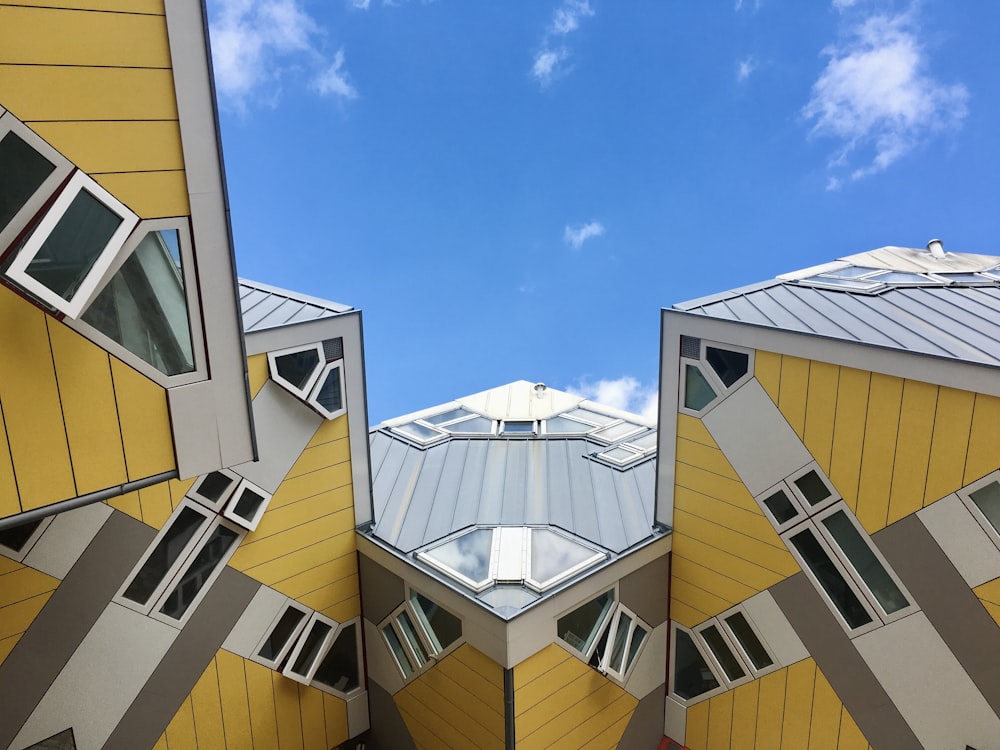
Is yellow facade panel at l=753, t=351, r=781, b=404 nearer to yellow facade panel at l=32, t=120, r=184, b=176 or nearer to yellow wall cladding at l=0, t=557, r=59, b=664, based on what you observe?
yellow facade panel at l=32, t=120, r=184, b=176

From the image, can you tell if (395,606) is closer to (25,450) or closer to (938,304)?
(25,450)

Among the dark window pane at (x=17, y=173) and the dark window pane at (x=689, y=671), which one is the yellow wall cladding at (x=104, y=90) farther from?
the dark window pane at (x=689, y=671)

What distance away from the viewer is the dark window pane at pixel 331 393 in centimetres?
514

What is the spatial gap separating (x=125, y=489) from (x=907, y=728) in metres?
5.19

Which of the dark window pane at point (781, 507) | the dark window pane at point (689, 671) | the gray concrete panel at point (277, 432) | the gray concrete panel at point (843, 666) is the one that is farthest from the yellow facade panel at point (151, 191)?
the dark window pane at point (689, 671)

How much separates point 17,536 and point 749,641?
547 centimetres

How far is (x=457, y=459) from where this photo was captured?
6.94 meters

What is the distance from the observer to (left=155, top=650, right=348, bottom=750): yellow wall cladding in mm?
5012

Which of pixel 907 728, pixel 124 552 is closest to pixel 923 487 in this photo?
pixel 907 728

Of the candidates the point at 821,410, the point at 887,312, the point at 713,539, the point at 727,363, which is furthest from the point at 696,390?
the point at 887,312

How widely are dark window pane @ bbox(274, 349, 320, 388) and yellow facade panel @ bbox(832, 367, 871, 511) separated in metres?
3.89

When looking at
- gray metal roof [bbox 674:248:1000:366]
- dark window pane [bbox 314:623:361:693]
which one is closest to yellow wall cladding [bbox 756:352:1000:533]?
gray metal roof [bbox 674:248:1000:366]

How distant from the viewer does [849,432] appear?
4.32 meters

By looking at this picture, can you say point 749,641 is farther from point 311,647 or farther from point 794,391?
point 311,647
